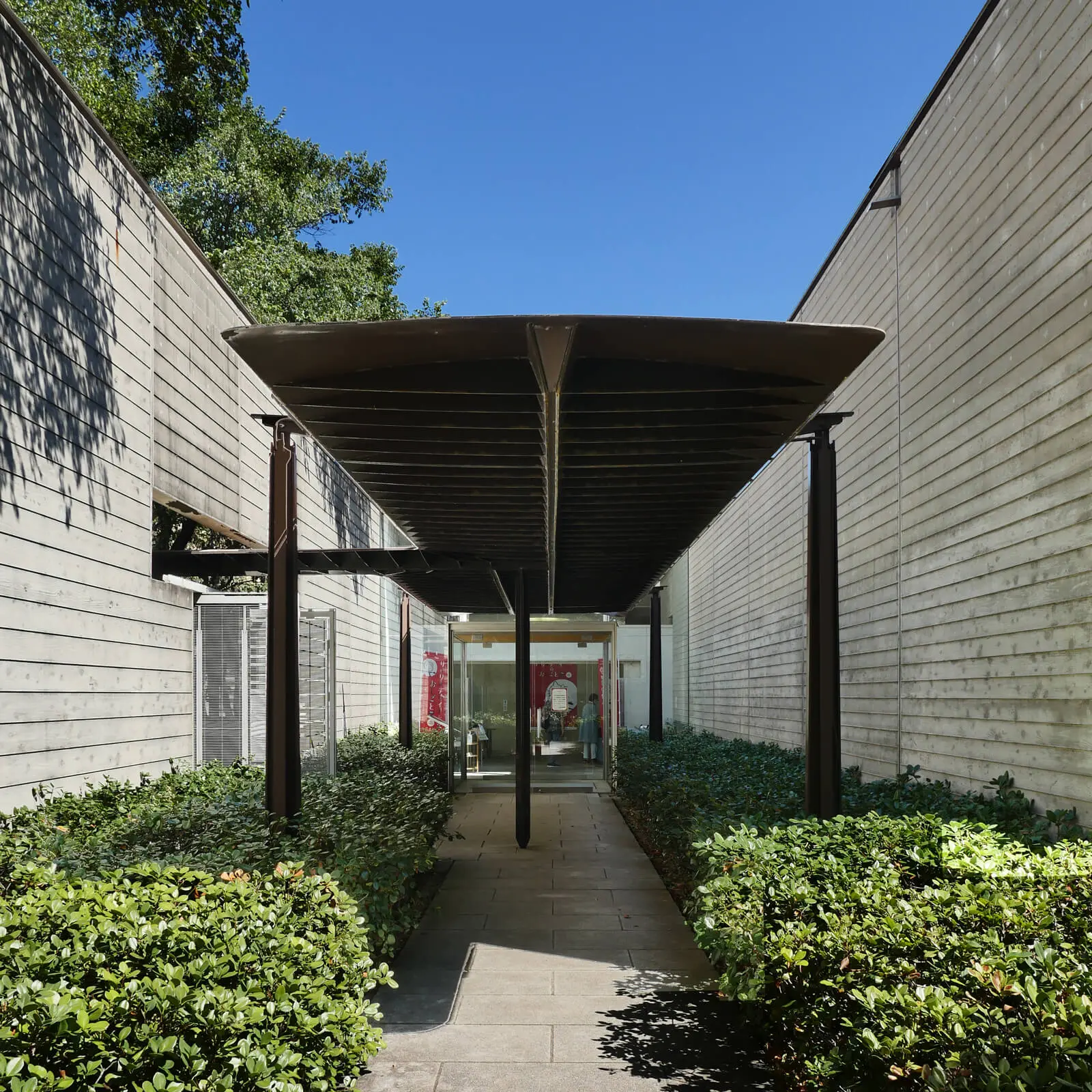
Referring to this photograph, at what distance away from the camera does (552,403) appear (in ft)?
16.1

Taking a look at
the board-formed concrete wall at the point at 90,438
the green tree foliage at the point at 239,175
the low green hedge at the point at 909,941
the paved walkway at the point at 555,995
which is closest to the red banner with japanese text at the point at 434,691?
the green tree foliage at the point at 239,175

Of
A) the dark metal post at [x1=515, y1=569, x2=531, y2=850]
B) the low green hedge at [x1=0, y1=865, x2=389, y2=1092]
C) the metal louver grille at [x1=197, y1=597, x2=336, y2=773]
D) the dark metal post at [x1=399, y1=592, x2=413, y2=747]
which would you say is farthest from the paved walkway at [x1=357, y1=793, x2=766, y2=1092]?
the dark metal post at [x1=399, y1=592, x2=413, y2=747]

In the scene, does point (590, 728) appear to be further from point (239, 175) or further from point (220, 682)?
point (239, 175)

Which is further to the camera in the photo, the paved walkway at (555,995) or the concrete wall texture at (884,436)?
the concrete wall texture at (884,436)

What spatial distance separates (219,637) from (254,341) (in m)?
7.19

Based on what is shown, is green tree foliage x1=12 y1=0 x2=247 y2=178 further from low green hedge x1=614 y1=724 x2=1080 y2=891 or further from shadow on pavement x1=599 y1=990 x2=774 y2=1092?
shadow on pavement x1=599 y1=990 x2=774 y2=1092

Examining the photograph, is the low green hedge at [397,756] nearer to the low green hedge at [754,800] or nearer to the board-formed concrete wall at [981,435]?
the low green hedge at [754,800]

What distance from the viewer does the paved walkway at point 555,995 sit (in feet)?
15.0

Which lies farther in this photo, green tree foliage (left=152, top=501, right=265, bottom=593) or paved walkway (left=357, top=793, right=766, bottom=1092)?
green tree foliage (left=152, top=501, right=265, bottom=593)


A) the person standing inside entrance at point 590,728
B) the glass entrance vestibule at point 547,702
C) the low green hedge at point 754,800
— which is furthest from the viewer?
the person standing inside entrance at point 590,728

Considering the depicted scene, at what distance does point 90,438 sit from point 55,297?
1.06 metres

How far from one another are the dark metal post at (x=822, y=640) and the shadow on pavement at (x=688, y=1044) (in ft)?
4.46

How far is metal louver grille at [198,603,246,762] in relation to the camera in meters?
11.0

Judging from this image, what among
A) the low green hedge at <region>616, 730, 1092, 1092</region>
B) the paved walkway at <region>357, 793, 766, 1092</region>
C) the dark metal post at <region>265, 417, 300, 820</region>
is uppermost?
the dark metal post at <region>265, 417, 300, 820</region>
